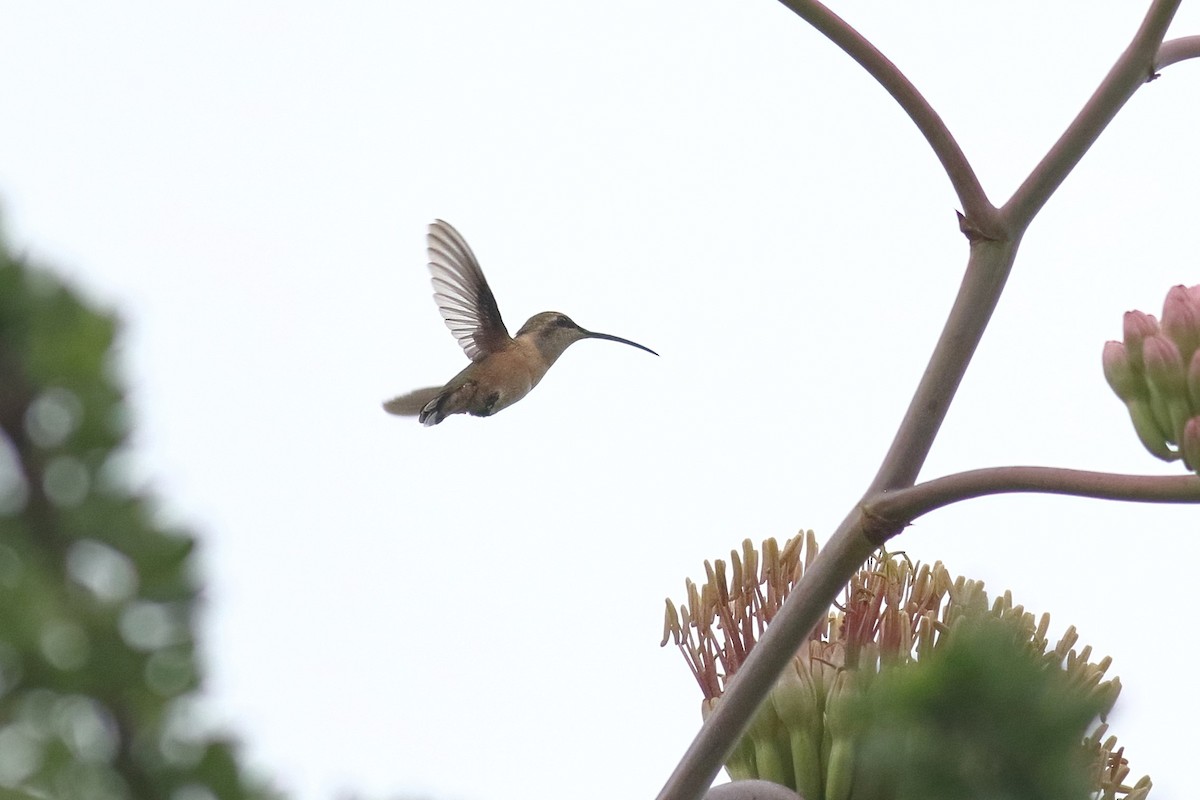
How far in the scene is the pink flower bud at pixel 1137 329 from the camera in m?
2.23

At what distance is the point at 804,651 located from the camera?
10.1ft

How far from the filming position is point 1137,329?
2.24 metres

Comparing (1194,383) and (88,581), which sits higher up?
(1194,383)

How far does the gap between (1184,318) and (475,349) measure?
3581 mm

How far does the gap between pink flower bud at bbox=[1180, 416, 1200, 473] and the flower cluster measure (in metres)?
0.11

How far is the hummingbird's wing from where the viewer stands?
16.1ft

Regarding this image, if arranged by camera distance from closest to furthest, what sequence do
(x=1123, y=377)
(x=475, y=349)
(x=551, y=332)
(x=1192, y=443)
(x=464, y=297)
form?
1. (x=1192, y=443)
2. (x=1123, y=377)
3. (x=464, y=297)
4. (x=475, y=349)
5. (x=551, y=332)

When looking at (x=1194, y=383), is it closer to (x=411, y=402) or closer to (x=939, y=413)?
(x=939, y=413)

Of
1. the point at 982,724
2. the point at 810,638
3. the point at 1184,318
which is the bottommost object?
the point at 982,724

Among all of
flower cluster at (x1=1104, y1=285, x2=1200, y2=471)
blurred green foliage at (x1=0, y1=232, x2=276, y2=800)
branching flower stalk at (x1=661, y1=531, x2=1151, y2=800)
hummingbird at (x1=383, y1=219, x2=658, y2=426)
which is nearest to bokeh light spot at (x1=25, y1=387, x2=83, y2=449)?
blurred green foliage at (x1=0, y1=232, x2=276, y2=800)

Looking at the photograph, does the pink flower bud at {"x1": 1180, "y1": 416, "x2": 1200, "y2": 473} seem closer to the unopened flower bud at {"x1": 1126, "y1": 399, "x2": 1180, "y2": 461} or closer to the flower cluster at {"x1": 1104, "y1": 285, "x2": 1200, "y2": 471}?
the flower cluster at {"x1": 1104, "y1": 285, "x2": 1200, "y2": 471}

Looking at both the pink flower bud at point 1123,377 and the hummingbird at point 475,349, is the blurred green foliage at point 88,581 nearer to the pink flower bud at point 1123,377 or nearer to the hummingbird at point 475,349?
the pink flower bud at point 1123,377

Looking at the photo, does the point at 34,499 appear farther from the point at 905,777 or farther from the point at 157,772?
the point at 905,777

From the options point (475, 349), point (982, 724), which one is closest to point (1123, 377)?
point (982, 724)
